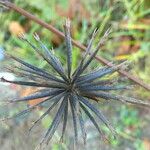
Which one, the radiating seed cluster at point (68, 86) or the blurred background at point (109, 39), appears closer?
the radiating seed cluster at point (68, 86)

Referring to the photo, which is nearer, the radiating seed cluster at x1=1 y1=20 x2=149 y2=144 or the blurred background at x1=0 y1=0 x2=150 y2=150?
the radiating seed cluster at x1=1 y1=20 x2=149 y2=144

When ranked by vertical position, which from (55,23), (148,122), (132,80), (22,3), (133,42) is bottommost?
(148,122)

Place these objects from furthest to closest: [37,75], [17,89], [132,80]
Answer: [17,89] → [132,80] → [37,75]

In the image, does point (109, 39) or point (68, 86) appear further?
point (109, 39)

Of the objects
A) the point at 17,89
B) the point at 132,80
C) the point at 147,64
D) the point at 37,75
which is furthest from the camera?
the point at 147,64

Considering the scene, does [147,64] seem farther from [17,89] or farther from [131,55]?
[17,89]

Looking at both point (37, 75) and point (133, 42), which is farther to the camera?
point (133, 42)

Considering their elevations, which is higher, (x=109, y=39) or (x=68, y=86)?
(x=109, y=39)

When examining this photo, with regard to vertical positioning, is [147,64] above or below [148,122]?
above

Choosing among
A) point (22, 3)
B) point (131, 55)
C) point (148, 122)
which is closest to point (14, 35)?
point (22, 3)
